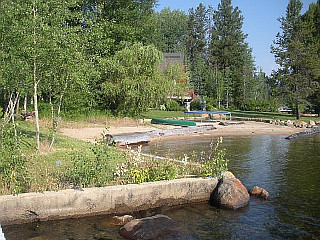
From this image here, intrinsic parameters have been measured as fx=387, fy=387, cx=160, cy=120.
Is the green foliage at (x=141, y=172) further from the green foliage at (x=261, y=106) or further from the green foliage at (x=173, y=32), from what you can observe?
the green foliage at (x=173, y=32)

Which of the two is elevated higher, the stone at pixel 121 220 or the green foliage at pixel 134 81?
the green foliage at pixel 134 81

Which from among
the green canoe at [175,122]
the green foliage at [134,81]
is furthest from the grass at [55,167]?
the green canoe at [175,122]

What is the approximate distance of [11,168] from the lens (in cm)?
872

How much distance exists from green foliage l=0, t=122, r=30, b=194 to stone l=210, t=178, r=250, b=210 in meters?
4.48

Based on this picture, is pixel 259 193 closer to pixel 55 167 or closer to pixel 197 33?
pixel 55 167

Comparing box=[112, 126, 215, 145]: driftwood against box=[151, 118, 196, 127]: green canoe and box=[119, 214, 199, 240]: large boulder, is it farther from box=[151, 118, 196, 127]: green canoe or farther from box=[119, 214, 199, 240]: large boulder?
box=[119, 214, 199, 240]: large boulder

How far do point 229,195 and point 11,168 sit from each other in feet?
16.9

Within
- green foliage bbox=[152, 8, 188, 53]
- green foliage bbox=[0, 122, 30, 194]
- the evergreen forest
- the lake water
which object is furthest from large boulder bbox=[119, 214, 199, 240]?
green foliage bbox=[152, 8, 188, 53]

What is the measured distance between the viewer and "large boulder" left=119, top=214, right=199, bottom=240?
24.6 ft

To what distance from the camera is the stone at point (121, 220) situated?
814 cm

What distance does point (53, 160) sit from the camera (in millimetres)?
11766

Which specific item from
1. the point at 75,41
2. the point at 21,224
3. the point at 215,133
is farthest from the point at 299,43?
the point at 21,224

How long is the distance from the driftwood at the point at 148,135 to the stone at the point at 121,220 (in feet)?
32.5

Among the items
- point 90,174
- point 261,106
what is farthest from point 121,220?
point 261,106
